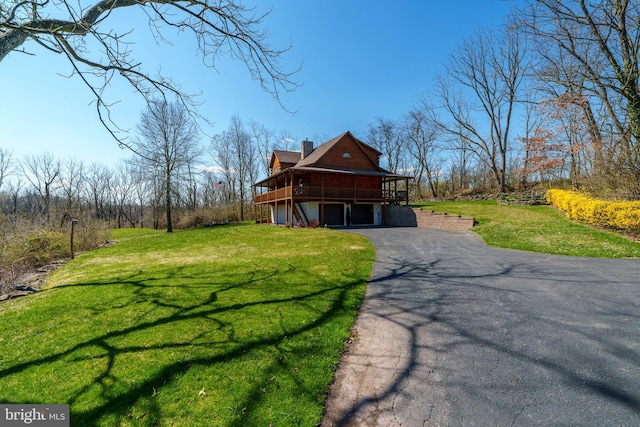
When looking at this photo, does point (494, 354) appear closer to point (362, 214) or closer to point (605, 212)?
point (605, 212)

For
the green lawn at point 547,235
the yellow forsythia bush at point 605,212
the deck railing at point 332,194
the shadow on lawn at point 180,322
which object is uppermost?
the deck railing at point 332,194

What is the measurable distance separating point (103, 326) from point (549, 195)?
25349 millimetres

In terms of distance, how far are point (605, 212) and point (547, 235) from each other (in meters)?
2.23

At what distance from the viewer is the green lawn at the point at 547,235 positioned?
369 inches

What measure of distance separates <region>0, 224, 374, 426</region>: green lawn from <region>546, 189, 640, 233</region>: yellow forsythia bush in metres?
11.4

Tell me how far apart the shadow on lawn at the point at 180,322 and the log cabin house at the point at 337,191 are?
1409cm

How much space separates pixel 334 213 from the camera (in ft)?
75.2

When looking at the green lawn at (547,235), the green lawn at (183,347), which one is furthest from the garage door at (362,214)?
the green lawn at (183,347)

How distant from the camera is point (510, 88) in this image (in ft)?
92.5

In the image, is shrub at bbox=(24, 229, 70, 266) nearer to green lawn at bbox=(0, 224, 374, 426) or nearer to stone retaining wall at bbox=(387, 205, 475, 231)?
green lawn at bbox=(0, 224, 374, 426)

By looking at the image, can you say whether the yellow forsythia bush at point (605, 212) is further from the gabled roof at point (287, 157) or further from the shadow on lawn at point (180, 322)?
the gabled roof at point (287, 157)

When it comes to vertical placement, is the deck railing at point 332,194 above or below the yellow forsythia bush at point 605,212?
above

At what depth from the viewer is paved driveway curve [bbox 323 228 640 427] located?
2.52 meters

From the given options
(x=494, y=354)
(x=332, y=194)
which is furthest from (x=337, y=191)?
(x=494, y=354)
